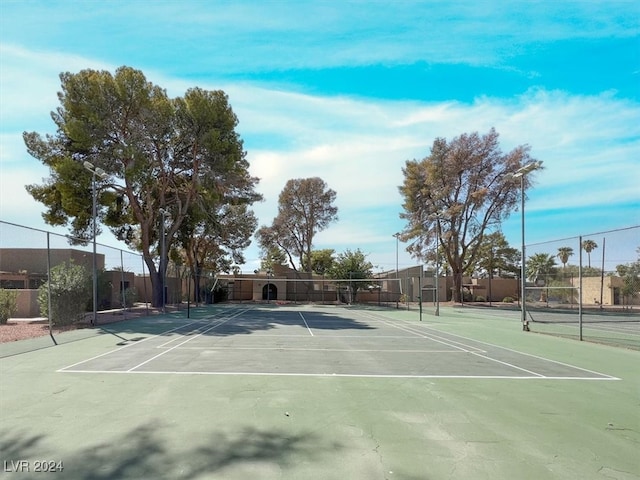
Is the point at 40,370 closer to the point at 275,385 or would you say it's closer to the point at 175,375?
the point at 175,375

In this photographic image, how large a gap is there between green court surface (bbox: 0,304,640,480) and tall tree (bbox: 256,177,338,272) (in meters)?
48.9

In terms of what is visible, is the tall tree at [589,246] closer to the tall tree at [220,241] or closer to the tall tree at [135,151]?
the tall tree at [135,151]

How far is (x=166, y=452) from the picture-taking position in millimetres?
4867

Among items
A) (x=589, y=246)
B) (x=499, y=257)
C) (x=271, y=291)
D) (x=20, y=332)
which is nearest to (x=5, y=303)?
(x=20, y=332)

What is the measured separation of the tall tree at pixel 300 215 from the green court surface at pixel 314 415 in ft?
160

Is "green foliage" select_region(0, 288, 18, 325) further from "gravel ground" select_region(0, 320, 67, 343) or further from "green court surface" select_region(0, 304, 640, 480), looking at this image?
"green court surface" select_region(0, 304, 640, 480)

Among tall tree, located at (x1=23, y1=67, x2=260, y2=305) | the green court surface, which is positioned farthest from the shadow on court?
tall tree, located at (x1=23, y1=67, x2=260, y2=305)

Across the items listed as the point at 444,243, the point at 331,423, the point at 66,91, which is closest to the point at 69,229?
the point at 66,91

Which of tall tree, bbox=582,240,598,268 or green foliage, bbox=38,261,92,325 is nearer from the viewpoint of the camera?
tall tree, bbox=582,240,598,268

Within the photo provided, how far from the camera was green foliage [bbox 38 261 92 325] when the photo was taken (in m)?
18.5

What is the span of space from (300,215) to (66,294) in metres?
43.5

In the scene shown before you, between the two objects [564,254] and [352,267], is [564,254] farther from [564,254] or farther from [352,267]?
[352,267]

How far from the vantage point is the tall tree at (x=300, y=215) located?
60812mm

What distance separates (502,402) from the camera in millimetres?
7250
